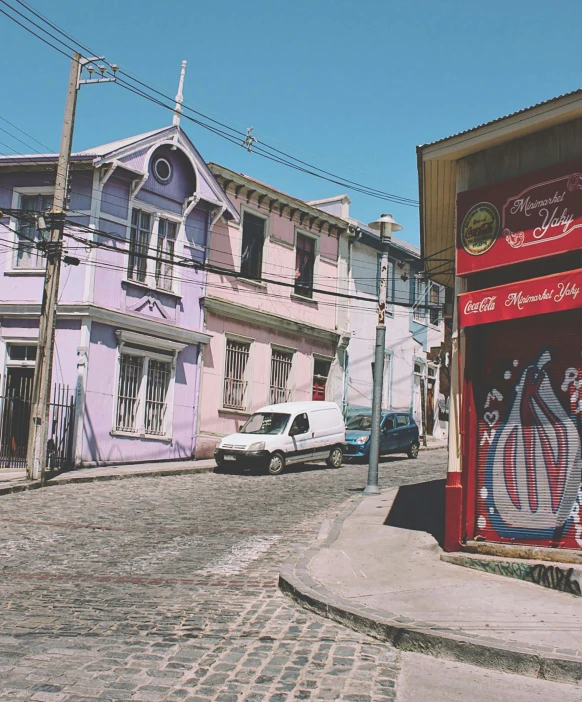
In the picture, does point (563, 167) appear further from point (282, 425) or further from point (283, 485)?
point (282, 425)

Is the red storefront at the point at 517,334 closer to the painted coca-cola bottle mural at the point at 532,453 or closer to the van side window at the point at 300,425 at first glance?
the painted coca-cola bottle mural at the point at 532,453

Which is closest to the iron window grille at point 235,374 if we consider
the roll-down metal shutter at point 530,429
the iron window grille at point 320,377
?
the iron window grille at point 320,377

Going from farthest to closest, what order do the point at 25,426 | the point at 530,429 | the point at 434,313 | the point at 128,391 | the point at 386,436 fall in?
the point at 434,313
the point at 386,436
the point at 128,391
the point at 25,426
the point at 530,429

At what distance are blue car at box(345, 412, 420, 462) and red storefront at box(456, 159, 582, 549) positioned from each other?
→ 13929mm

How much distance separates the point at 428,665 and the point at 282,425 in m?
15.1

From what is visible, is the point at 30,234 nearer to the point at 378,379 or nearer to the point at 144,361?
the point at 144,361

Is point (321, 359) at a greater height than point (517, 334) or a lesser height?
greater

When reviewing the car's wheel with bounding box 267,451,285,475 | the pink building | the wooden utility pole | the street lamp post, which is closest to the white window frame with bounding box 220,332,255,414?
the pink building

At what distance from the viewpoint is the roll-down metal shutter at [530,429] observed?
859cm

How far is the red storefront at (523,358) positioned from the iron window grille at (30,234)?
46.5ft

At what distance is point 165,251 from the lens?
2256cm

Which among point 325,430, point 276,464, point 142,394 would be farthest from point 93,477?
point 325,430

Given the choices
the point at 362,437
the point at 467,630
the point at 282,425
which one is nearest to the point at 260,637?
the point at 467,630

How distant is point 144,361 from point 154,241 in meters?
3.31
